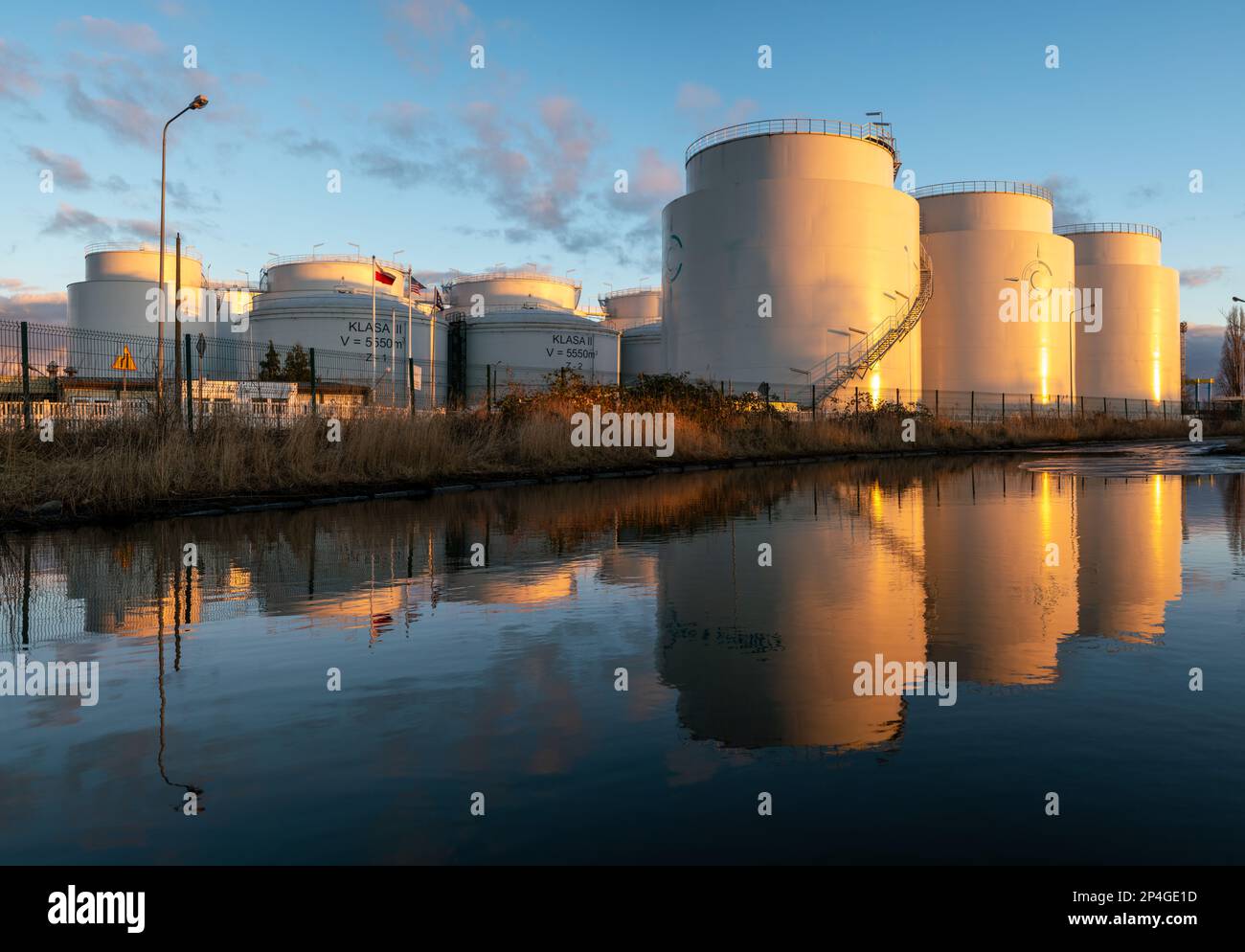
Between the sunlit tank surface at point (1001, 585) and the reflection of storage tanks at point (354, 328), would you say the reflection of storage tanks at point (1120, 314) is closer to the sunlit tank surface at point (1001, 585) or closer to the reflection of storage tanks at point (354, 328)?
the reflection of storage tanks at point (354, 328)

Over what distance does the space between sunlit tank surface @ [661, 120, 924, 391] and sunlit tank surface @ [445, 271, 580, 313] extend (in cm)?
2757

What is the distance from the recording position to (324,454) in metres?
16.0

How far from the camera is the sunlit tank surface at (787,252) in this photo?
133ft

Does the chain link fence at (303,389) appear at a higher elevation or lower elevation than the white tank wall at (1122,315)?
lower

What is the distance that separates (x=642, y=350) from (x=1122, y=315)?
3063cm

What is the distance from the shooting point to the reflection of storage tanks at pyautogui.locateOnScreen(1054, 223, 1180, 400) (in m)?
63.9

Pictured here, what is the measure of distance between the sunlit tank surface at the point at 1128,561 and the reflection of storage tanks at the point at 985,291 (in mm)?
38745

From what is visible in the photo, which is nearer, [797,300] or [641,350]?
[797,300]

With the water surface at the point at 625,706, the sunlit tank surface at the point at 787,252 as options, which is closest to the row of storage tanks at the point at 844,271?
the sunlit tank surface at the point at 787,252

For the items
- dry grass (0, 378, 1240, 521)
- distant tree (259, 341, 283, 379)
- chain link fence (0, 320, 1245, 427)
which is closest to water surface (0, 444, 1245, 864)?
dry grass (0, 378, 1240, 521)

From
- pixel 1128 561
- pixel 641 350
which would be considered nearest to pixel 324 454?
pixel 1128 561

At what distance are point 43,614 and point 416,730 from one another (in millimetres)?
3725

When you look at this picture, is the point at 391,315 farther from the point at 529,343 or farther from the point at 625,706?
the point at 625,706
